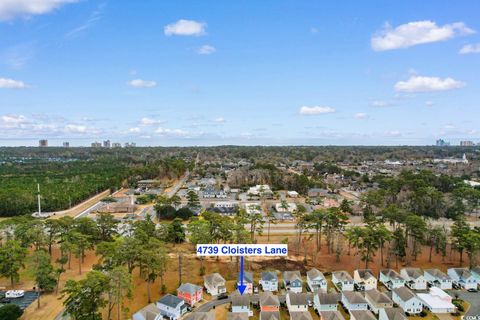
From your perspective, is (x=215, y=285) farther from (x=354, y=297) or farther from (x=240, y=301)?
(x=354, y=297)

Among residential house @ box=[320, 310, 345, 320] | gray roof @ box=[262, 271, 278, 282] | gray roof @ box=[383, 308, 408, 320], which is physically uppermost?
gray roof @ box=[262, 271, 278, 282]

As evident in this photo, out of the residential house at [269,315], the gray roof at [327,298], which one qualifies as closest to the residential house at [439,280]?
the gray roof at [327,298]

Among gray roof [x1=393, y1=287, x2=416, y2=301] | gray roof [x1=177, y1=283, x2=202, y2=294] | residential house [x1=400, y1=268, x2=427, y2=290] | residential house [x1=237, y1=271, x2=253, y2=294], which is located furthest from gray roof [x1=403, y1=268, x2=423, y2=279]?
gray roof [x1=177, y1=283, x2=202, y2=294]

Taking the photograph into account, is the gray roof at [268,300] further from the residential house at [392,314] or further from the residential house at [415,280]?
the residential house at [415,280]

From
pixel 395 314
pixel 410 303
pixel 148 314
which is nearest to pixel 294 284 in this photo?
pixel 395 314

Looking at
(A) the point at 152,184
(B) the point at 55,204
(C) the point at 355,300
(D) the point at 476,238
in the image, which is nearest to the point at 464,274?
(D) the point at 476,238

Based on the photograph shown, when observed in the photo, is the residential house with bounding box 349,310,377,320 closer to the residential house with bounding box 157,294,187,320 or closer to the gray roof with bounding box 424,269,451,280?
the gray roof with bounding box 424,269,451,280

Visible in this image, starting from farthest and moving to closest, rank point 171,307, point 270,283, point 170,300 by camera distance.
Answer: point 270,283
point 170,300
point 171,307
